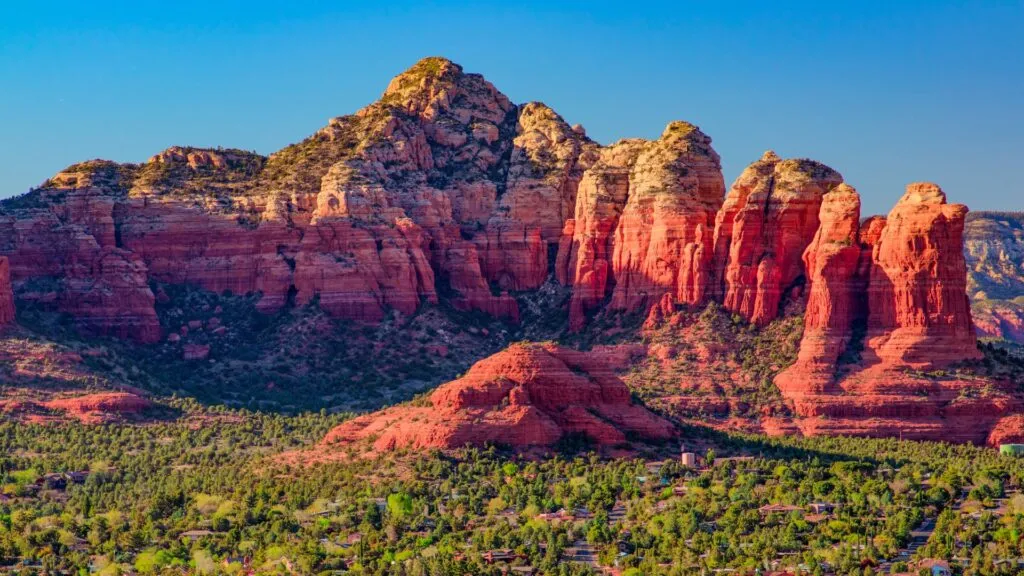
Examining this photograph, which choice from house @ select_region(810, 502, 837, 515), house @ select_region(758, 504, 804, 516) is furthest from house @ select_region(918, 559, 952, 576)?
house @ select_region(758, 504, 804, 516)

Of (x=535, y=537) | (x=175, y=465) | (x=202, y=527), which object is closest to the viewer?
(x=535, y=537)

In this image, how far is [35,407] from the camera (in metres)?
186

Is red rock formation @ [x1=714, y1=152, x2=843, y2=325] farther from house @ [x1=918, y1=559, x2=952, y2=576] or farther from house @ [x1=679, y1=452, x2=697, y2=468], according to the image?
house @ [x1=918, y1=559, x2=952, y2=576]

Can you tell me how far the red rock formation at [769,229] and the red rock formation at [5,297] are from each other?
51137 millimetres

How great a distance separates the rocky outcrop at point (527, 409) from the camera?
15638cm

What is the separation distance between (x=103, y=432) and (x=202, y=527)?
31.8m

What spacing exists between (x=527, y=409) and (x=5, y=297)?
56.3m

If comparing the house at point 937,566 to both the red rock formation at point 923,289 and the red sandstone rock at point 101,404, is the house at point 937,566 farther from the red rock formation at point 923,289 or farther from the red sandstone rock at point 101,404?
the red sandstone rock at point 101,404

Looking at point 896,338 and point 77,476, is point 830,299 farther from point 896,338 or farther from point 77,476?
point 77,476

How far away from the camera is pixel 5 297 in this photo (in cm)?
19862

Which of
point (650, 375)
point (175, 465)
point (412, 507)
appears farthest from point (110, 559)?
point (650, 375)

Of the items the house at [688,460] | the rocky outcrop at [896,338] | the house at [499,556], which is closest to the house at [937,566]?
the house at [499,556]

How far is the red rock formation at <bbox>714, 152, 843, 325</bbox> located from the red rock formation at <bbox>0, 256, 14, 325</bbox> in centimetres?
5114

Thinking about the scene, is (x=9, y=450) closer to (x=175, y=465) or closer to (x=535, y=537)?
(x=175, y=465)
